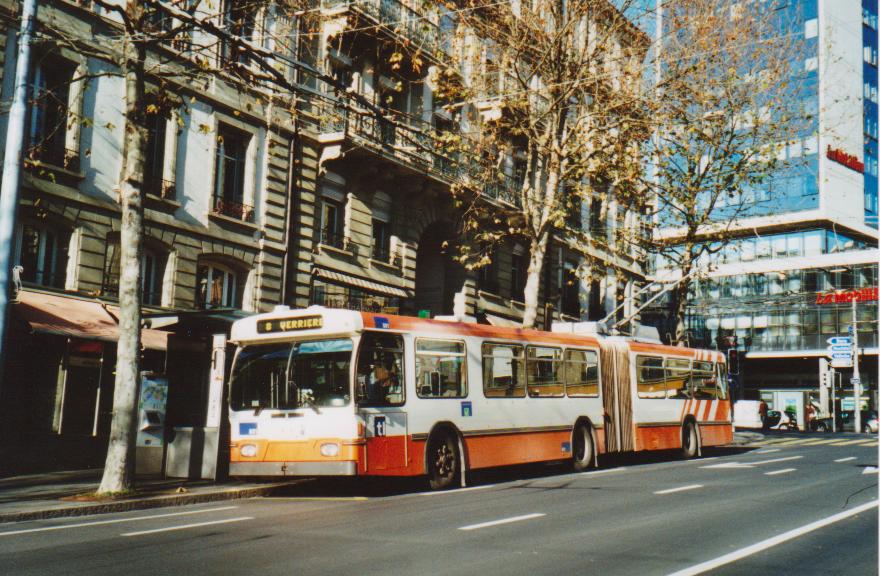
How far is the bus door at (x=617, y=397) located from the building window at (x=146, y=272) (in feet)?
33.6

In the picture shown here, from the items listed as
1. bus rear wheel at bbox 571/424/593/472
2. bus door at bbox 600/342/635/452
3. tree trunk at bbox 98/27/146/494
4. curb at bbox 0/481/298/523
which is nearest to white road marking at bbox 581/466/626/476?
bus rear wheel at bbox 571/424/593/472

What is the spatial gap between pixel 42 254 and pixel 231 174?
5916mm

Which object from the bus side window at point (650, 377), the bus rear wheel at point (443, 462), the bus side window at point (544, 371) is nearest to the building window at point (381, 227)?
the bus side window at point (650, 377)

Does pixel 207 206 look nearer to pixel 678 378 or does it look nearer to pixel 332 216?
pixel 332 216

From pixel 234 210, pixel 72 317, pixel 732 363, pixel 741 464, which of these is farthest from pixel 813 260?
pixel 72 317

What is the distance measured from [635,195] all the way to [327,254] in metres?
9.66

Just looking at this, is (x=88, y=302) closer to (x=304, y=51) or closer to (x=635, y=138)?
(x=304, y=51)

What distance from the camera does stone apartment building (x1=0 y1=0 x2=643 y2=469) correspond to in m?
16.8

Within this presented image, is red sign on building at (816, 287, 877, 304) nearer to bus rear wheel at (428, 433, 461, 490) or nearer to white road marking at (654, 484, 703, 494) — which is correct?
white road marking at (654, 484, 703, 494)

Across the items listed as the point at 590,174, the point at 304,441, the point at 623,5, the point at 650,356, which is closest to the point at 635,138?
the point at 590,174

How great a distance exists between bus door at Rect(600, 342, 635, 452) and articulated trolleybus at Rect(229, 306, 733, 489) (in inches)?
23.9

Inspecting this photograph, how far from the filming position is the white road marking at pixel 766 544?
7023 mm

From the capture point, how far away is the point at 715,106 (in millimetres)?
26859

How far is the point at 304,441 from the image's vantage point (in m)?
13.1
